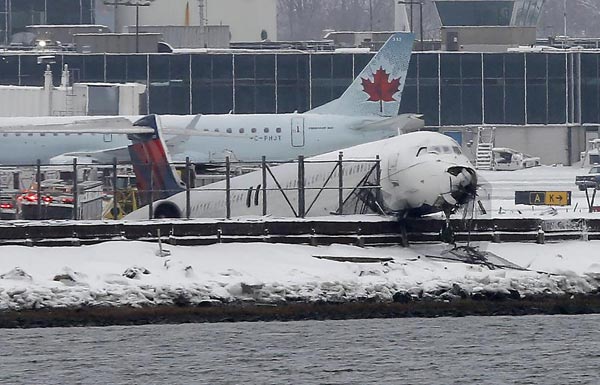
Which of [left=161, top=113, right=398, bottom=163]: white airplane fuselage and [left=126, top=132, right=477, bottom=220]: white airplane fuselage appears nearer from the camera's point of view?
[left=126, top=132, right=477, bottom=220]: white airplane fuselage

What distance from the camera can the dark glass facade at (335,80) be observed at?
10775 cm

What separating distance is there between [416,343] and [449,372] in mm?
3338

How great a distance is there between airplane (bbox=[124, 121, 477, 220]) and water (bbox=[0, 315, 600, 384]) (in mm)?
6202

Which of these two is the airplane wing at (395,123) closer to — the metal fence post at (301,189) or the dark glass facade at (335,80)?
the metal fence post at (301,189)

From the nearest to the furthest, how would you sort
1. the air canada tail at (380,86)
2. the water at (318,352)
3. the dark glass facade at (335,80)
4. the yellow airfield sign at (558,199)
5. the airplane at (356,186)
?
the water at (318,352)
the airplane at (356,186)
the yellow airfield sign at (558,199)
the air canada tail at (380,86)
the dark glass facade at (335,80)

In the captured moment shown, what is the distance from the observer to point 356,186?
146 feet

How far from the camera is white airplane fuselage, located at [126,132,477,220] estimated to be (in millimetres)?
40750

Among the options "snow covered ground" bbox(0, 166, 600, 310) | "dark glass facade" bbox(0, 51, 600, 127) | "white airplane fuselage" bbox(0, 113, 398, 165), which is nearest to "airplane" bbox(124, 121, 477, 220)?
"snow covered ground" bbox(0, 166, 600, 310)

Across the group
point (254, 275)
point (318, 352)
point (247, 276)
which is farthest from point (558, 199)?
point (318, 352)

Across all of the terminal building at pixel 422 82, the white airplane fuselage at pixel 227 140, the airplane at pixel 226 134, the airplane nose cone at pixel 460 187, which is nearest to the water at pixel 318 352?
the airplane nose cone at pixel 460 187

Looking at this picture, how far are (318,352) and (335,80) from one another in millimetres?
79401

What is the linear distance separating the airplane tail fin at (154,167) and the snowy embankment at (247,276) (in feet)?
41.7

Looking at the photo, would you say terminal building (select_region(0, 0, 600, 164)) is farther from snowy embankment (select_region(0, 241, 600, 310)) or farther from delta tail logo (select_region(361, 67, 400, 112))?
snowy embankment (select_region(0, 241, 600, 310))

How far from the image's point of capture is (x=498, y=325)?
34438mm
